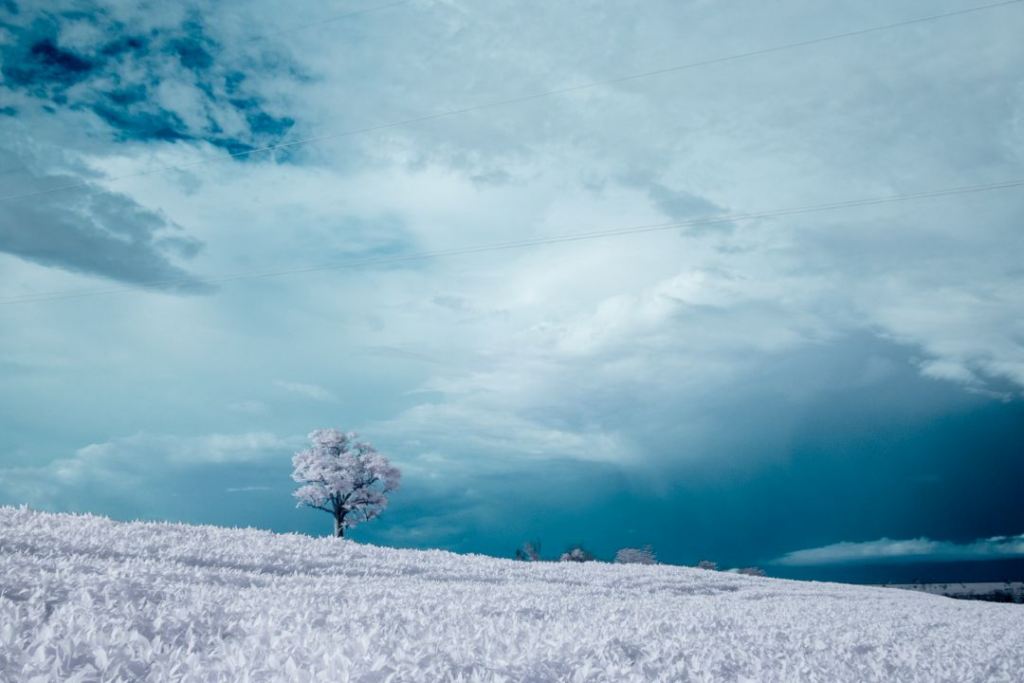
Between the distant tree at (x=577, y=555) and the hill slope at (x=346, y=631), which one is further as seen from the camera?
the distant tree at (x=577, y=555)

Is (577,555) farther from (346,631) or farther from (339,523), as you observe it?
(346,631)

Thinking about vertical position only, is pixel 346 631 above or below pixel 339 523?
below

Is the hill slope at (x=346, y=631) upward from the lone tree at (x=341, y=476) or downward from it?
downward

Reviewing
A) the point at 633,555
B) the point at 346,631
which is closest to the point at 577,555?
the point at 633,555

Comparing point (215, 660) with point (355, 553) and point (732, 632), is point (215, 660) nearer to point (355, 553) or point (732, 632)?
point (732, 632)

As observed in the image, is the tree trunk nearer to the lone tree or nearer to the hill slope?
the lone tree

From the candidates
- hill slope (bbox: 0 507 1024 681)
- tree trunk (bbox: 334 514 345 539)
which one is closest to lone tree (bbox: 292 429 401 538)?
tree trunk (bbox: 334 514 345 539)

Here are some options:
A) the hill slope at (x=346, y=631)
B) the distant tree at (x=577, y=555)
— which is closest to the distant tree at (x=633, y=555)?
the distant tree at (x=577, y=555)

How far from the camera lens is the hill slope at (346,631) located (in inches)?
206

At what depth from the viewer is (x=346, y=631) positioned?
666cm

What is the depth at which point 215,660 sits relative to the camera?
214 inches

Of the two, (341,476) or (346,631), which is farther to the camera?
(341,476)

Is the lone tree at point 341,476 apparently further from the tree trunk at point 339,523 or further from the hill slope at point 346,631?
the hill slope at point 346,631

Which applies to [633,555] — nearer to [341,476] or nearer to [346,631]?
[341,476]
